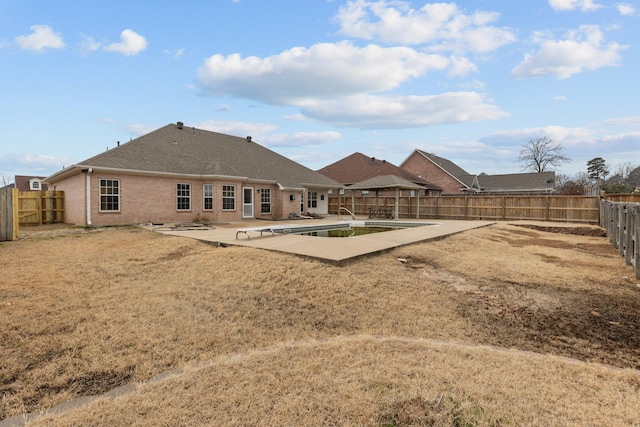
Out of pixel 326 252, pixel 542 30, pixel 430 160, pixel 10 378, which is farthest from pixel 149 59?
pixel 430 160

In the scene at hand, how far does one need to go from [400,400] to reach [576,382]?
1868mm

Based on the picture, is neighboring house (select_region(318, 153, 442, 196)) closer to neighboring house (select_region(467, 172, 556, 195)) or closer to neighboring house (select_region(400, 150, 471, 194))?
neighboring house (select_region(400, 150, 471, 194))

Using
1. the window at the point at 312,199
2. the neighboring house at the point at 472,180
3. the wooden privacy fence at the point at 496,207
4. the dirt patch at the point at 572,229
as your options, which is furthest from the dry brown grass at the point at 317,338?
the neighboring house at the point at 472,180

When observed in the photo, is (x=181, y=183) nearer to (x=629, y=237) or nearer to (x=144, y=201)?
(x=144, y=201)

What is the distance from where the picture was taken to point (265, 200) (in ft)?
73.6

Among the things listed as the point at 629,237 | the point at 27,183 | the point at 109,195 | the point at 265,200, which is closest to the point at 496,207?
the point at 629,237

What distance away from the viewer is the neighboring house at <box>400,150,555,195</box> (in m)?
40.6

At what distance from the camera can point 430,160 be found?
141ft

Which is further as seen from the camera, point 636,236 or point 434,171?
point 434,171

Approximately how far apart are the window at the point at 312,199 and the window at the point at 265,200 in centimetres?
465

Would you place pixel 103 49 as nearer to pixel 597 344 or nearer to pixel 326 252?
pixel 326 252

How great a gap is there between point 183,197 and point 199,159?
3.09 metres

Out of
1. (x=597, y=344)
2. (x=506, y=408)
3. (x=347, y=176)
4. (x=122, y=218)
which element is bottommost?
(x=597, y=344)

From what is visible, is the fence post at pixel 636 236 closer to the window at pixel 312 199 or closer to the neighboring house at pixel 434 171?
the window at pixel 312 199
